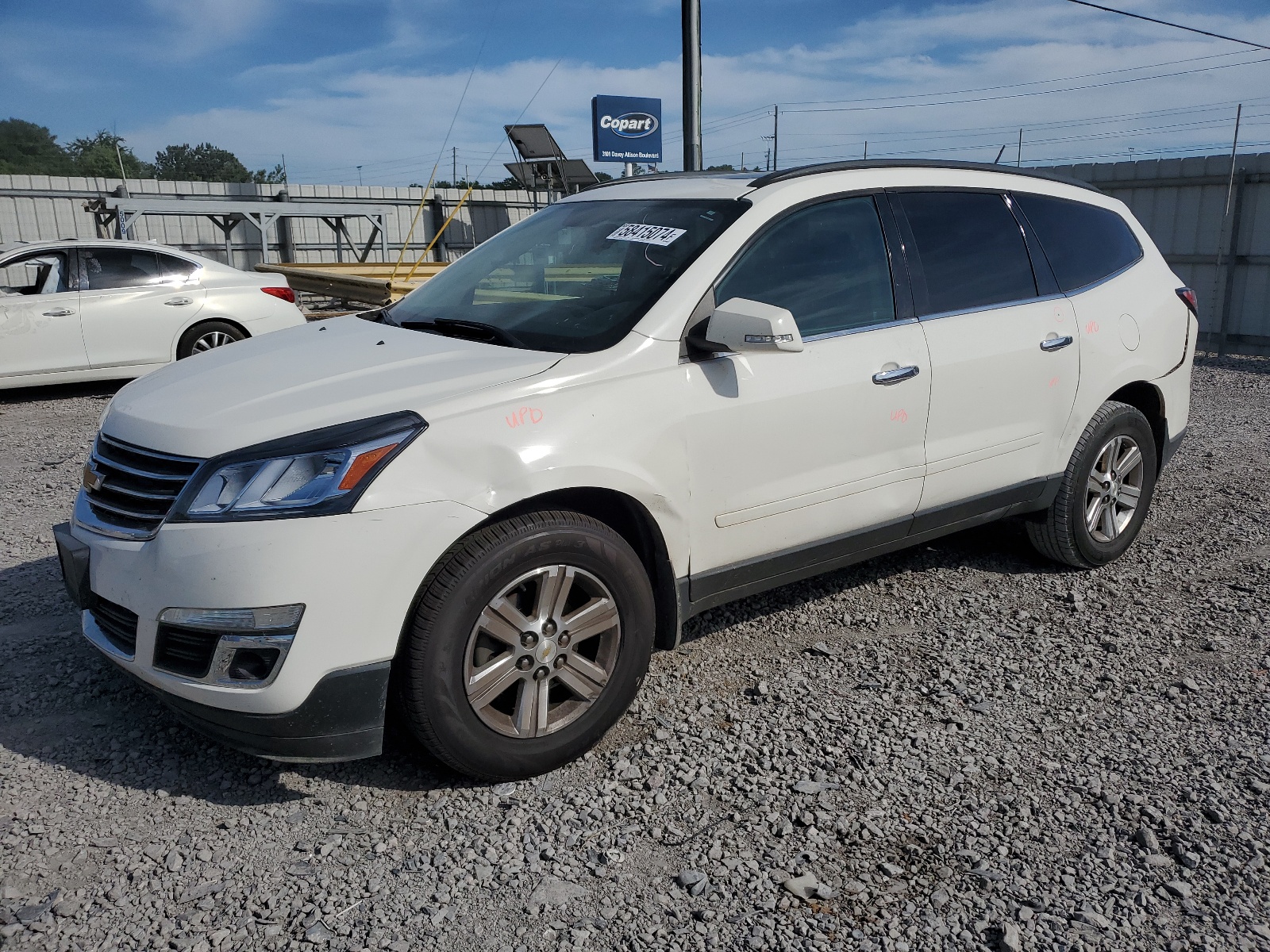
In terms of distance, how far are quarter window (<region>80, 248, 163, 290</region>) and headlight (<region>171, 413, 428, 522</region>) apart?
8.10 metres

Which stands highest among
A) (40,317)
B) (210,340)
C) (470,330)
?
(470,330)

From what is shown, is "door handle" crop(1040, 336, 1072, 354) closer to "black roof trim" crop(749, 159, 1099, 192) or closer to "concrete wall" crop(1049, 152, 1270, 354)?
"black roof trim" crop(749, 159, 1099, 192)

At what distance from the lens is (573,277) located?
3.76 meters

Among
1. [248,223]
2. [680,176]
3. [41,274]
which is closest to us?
[680,176]

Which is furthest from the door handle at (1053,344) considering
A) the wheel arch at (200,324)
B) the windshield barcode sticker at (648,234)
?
the wheel arch at (200,324)

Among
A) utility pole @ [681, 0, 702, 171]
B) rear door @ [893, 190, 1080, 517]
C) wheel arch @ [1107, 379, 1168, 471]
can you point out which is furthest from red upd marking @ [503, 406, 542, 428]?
utility pole @ [681, 0, 702, 171]

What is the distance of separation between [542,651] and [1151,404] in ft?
11.8

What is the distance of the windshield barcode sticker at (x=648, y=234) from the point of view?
3.64 meters

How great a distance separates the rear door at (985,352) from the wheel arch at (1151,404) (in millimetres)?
630

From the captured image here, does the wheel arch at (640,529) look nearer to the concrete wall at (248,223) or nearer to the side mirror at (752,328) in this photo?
the side mirror at (752,328)

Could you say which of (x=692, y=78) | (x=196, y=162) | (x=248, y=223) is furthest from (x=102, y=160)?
(x=692, y=78)

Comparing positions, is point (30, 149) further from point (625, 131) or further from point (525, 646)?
point (525, 646)

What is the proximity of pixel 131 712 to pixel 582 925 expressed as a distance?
6.35 feet

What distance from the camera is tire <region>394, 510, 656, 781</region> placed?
2822 millimetres
